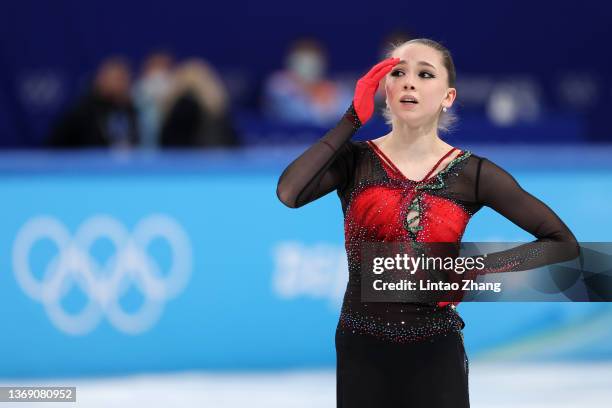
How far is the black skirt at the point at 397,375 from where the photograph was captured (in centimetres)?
320

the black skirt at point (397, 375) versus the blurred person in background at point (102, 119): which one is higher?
the blurred person in background at point (102, 119)

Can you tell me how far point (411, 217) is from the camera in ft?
10.7

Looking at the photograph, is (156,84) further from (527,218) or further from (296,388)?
(527,218)

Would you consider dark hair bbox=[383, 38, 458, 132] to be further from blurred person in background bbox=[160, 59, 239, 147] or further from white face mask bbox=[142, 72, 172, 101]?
white face mask bbox=[142, 72, 172, 101]

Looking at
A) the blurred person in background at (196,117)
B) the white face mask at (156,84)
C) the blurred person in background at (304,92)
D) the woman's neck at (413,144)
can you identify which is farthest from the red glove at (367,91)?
the white face mask at (156,84)

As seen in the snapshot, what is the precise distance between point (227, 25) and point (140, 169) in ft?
18.0

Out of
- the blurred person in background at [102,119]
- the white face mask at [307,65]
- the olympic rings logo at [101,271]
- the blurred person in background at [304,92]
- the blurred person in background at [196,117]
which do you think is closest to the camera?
the olympic rings logo at [101,271]

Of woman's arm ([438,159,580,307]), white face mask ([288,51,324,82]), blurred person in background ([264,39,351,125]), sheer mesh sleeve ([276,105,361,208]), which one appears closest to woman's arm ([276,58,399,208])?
sheer mesh sleeve ([276,105,361,208])

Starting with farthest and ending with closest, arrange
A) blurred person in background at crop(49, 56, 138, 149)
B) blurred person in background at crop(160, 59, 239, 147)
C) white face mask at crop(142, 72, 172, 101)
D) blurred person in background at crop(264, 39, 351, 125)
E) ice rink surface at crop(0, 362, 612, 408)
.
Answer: white face mask at crop(142, 72, 172, 101)
blurred person in background at crop(264, 39, 351, 125)
blurred person in background at crop(49, 56, 138, 149)
blurred person in background at crop(160, 59, 239, 147)
ice rink surface at crop(0, 362, 612, 408)

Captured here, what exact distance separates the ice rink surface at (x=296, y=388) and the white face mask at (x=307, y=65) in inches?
155

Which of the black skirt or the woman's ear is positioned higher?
the woman's ear

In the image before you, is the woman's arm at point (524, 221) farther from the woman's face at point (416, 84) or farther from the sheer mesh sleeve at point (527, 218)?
the woman's face at point (416, 84)

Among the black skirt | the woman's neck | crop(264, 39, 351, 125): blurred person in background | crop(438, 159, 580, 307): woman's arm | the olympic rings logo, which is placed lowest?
the black skirt

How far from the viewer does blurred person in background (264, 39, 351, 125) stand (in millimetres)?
9930
